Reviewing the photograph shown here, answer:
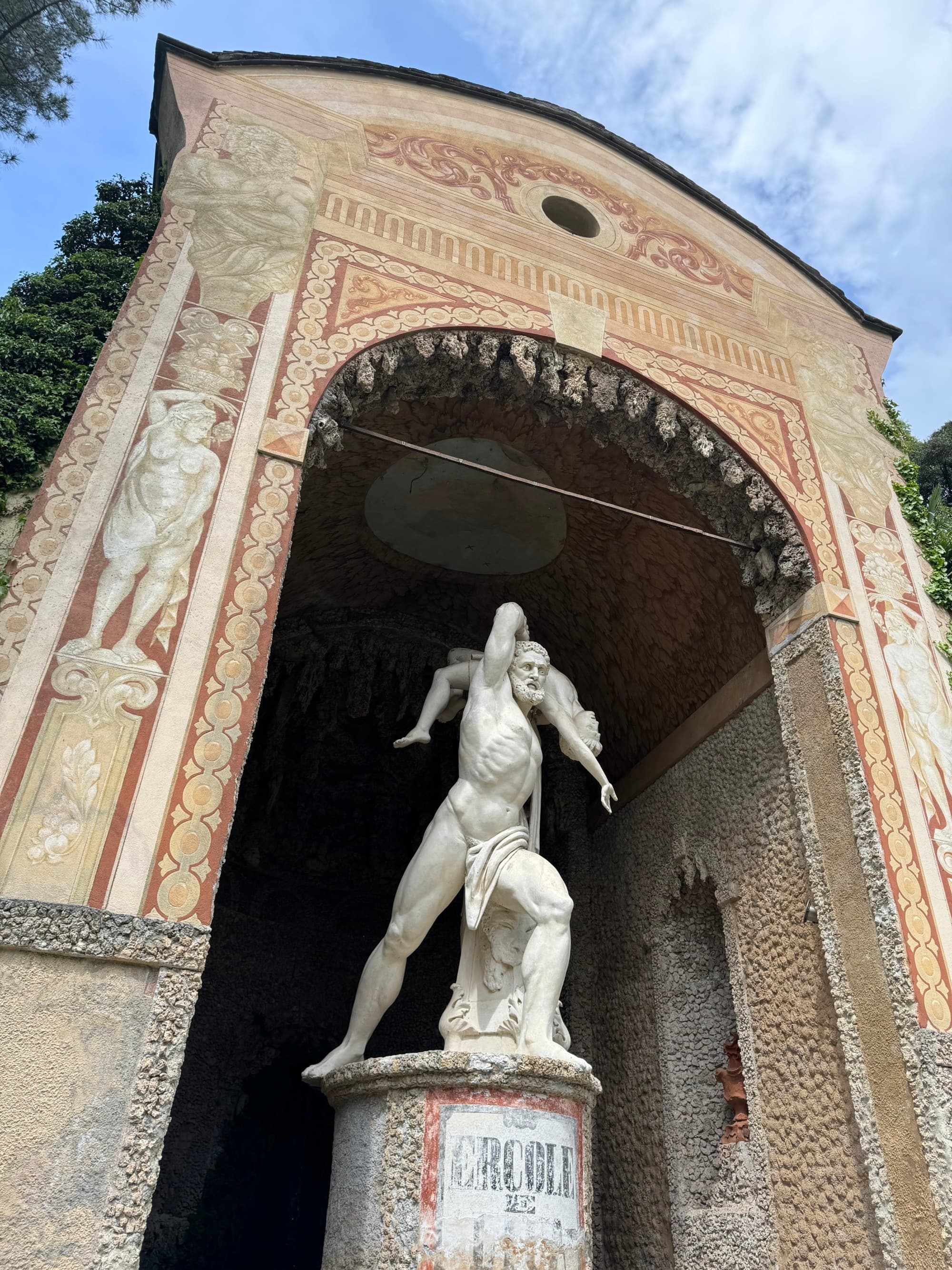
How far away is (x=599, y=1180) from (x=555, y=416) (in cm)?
468

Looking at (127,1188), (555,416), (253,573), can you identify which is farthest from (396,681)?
(127,1188)

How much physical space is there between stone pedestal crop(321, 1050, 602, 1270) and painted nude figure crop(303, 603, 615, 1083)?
0.27 meters

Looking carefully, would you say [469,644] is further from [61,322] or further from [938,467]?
[938,467]

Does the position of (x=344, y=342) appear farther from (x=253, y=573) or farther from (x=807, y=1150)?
(x=807, y=1150)

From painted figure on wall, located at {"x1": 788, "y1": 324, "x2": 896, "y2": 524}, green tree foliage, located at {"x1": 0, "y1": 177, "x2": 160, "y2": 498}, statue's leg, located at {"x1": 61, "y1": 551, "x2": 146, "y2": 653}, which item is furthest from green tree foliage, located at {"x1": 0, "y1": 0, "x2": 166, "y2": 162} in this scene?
painted figure on wall, located at {"x1": 788, "y1": 324, "x2": 896, "y2": 524}

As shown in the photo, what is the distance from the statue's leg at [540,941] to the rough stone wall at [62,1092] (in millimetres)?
1436

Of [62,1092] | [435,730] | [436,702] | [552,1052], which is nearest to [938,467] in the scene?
[435,730]

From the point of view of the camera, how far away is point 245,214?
193 inches

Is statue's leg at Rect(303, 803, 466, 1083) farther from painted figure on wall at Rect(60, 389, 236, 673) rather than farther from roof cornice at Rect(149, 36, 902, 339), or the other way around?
roof cornice at Rect(149, 36, 902, 339)

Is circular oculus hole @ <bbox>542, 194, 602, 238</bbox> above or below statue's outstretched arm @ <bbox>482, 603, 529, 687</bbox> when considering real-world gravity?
above

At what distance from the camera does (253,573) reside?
148 inches

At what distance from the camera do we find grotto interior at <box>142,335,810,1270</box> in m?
5.46

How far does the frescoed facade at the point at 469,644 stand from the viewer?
307 cm

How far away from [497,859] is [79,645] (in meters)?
1.88
